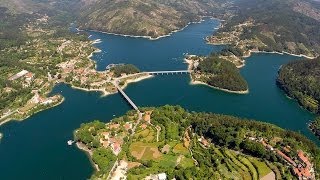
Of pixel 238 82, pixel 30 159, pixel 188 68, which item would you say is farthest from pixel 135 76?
pixel 30 159

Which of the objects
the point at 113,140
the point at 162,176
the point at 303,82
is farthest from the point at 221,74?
the point at 162,176

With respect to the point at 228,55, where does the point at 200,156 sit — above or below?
above

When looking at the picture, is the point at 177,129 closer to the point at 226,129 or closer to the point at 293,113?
A: the point at 226,129

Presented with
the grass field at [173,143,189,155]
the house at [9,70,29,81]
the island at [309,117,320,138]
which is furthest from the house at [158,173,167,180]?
the house at [9,70,29,81]

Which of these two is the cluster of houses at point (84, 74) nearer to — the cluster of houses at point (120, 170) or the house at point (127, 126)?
the house at point (127, 126)

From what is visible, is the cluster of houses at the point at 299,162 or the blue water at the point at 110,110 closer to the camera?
the cluster of houses at the point at 299,162

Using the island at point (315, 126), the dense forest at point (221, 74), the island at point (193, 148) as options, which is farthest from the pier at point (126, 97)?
the island at point (315, 126)

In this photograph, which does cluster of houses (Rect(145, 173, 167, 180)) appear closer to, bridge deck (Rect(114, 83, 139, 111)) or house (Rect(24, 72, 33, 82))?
bridge deck (Rect(114, 83, 139, 111))
